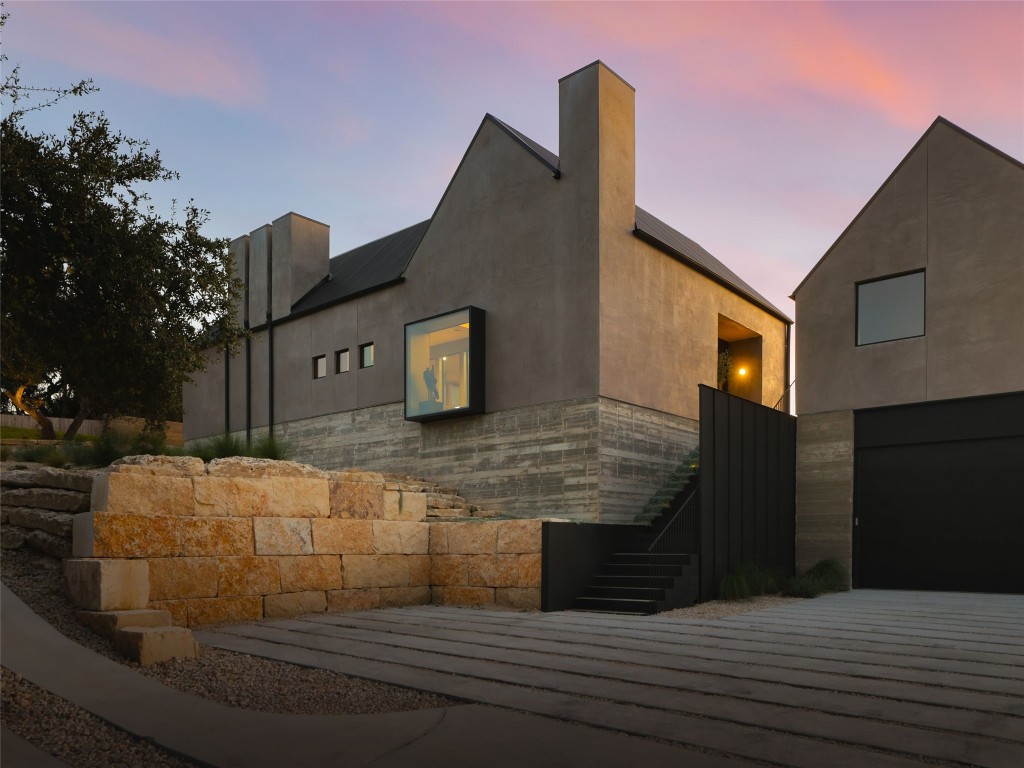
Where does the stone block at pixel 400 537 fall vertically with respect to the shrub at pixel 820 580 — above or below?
above

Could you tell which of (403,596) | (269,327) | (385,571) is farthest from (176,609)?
(269,327)

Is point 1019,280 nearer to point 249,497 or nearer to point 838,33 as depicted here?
point 838,33

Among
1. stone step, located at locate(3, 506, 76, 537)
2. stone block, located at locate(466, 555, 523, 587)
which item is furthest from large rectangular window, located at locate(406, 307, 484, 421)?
stone step, located at locate(3, 506, 76, 537)

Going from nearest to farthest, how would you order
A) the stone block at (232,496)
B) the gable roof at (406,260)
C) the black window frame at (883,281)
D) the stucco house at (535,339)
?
the stone block at (232,496) < the black window frame at (883,281) < the stucco house at (535,339) < the gable roof at (406,260)

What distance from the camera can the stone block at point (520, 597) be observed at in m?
11.2

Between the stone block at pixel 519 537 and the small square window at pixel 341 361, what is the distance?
396 inches

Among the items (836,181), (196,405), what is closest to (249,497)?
(836,181)

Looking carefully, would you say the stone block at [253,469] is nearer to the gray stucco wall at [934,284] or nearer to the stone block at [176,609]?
the stone block at [176,609]

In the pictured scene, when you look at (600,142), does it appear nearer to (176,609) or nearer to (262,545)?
(262,545)

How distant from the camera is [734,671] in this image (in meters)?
6.17

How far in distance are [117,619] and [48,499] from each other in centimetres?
311

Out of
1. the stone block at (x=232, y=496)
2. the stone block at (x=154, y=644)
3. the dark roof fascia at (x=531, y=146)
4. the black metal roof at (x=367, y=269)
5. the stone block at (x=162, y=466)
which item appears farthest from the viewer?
the black metal roof at (x=367, y=269)

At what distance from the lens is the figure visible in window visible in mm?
17438

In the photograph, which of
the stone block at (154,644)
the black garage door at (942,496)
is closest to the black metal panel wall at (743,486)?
the black garage door at (942,496)
